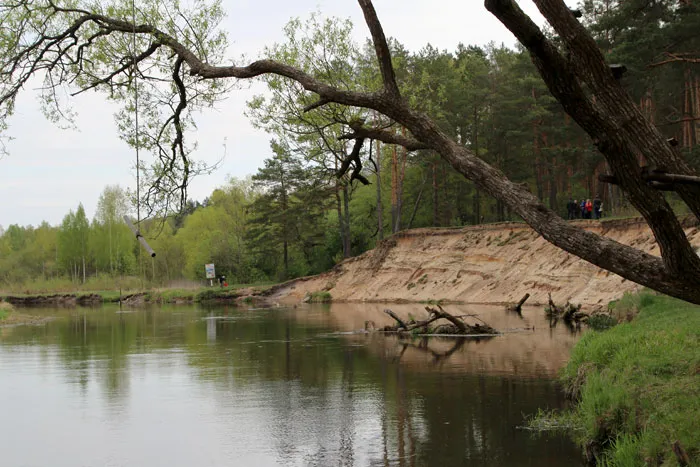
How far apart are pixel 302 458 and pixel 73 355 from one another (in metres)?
17.0

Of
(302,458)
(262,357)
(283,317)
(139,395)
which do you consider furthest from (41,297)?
(302,458)

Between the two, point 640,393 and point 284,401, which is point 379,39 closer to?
point 640,393

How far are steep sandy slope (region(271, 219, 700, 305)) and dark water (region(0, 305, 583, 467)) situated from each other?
11923mm

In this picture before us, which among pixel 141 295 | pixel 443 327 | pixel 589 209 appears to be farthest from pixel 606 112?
pixel 141 295

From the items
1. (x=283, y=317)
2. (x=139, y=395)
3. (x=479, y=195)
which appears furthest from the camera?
(x=479, y=195)

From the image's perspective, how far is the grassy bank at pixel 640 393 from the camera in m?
9.02

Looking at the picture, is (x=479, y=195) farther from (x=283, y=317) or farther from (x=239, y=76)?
(x=239, y=76)

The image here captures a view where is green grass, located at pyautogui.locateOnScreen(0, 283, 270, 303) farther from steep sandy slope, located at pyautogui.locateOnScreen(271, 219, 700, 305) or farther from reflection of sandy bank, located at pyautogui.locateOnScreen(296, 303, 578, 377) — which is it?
reflection of sandy bank, located at pyautogui.locateOnScreen(296, 303, 578, 377)

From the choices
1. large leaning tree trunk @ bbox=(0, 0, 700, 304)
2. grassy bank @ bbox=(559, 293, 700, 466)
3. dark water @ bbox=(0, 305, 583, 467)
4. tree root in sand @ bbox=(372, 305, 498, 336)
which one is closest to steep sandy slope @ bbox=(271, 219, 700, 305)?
tree root in sand @ bbox=(372, 305, 498, 336)

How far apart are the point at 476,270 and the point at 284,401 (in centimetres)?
3470

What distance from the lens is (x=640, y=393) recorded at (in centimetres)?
1104

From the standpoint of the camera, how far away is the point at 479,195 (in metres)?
65.5

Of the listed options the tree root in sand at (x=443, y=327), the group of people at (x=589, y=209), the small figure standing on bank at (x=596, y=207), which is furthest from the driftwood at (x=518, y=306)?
the tree root in sand at (x=443, y=327)

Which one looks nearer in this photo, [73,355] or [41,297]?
[73,355]
